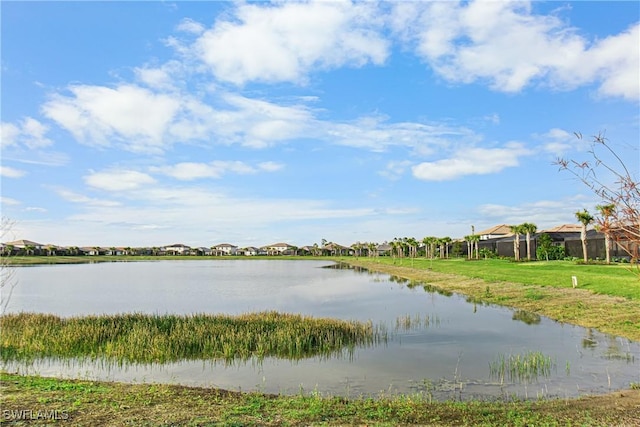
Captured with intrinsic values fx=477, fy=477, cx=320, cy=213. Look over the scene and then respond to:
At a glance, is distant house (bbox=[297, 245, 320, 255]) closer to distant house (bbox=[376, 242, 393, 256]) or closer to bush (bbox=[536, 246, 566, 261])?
distant house (bbox=[376, 242, 393, 256])

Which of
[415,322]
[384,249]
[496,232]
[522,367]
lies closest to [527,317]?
[415,322]

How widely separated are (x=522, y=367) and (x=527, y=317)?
37.3ft

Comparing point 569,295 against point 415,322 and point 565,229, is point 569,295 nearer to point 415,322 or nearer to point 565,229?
point 415,322

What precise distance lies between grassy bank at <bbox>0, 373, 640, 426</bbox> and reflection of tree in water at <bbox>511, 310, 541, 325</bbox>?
1276 centimetres

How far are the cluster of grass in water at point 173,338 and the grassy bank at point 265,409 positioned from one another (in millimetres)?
5513

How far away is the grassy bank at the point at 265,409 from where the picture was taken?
27.2 feet

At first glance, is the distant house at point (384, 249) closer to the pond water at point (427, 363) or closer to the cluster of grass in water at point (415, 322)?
the pond water at point (427, 363)

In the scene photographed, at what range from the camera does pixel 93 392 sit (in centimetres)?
1013

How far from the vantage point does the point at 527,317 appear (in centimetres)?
2441

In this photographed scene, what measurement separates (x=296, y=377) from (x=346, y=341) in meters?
5.53

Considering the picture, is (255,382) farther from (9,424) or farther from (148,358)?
(9,424)

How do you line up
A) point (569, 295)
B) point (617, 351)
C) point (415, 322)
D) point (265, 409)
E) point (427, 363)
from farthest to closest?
point (569, 295) → point (415, 322) → point (617, 351) → point (427, 363) → point (265, 409)

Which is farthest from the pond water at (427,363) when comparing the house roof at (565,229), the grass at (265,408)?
the house roof at (565,229)

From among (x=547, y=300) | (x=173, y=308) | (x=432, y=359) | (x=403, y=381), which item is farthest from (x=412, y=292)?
(x=403, y=381)
